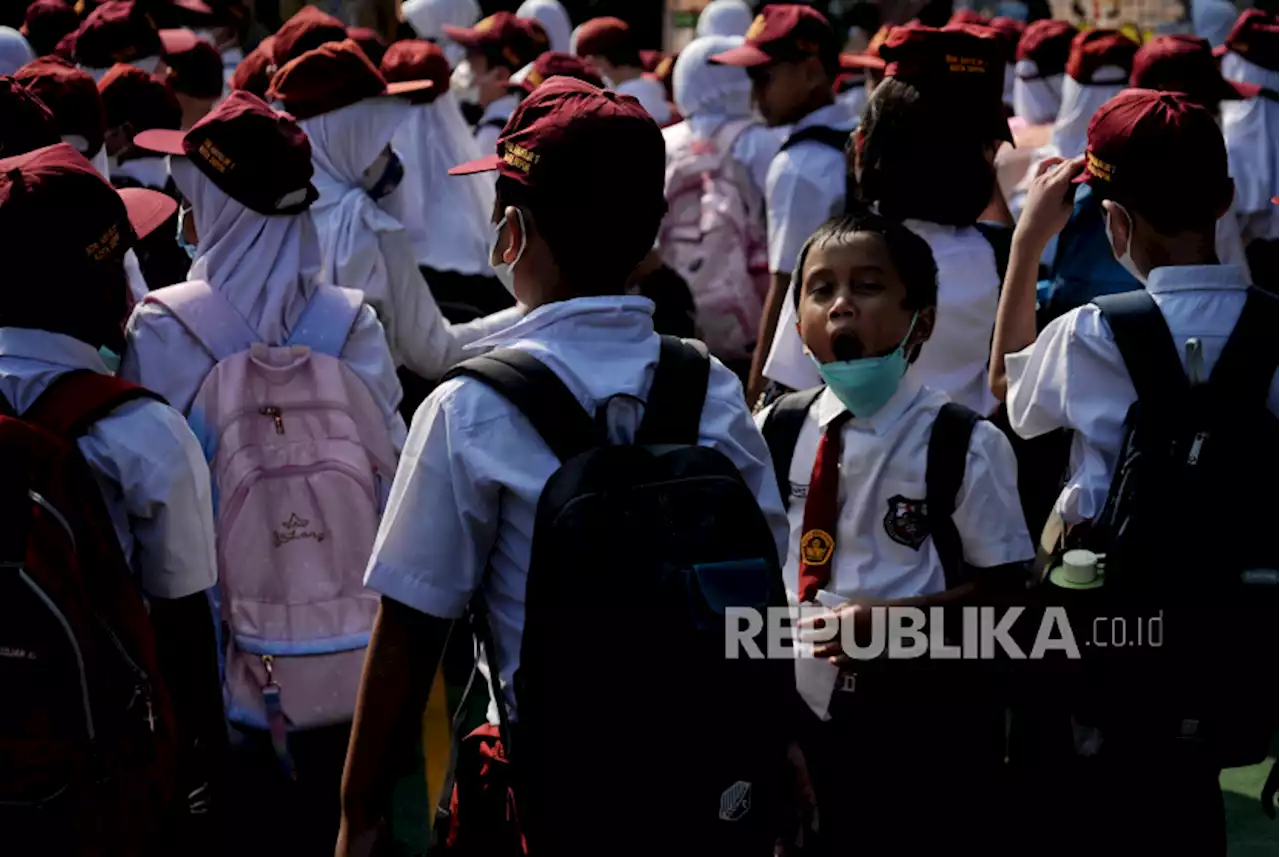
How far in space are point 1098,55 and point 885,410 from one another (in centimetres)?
439

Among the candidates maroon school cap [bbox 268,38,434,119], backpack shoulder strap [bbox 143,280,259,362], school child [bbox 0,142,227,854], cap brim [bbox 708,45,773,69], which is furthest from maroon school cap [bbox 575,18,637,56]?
school child [bbox 0,142,227,854]

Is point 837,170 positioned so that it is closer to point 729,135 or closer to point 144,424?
point 729,135

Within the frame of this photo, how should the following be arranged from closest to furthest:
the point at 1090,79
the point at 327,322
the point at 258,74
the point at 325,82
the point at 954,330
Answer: the point at 327,322
the point at 954,330
the point at 325,82
the point at 258,74
the point at 1090,79

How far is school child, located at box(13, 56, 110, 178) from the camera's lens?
470cm

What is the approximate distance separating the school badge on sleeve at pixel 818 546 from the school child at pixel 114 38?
4921mm

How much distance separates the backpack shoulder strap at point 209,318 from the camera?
374 centimetres

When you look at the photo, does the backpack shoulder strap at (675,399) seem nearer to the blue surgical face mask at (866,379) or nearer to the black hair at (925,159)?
the blue surgical face mask at (866,379)

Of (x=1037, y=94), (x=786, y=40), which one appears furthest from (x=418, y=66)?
(x=1037, y=94)

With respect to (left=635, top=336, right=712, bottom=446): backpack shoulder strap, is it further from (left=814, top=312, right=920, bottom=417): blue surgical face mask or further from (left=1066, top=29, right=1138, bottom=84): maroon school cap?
(left=1066, top=29, right=1138, bottom=84): maroon school cap

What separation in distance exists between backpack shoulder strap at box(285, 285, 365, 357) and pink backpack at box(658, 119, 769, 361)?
285 centimetres

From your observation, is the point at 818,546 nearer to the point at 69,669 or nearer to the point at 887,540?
the point at 887,540

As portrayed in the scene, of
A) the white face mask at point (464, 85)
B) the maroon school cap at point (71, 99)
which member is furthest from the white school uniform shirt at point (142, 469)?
the white face mask at point (464, 85)

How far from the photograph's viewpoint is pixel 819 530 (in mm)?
3400

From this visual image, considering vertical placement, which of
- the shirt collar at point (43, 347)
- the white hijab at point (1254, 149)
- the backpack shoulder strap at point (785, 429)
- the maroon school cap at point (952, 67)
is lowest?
the white hijab at point (1254, 149)
